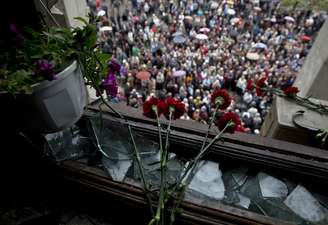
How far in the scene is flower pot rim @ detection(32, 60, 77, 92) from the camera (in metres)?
0.88

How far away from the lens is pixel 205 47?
920 cm

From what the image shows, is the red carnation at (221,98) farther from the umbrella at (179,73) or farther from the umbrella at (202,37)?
the umbrella at (202,37)

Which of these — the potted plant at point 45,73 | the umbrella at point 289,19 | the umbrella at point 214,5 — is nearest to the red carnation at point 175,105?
the potted plant at point 45,73

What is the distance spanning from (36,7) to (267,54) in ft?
29.1

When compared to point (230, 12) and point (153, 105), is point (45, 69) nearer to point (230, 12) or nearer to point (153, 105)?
point (153, 105)

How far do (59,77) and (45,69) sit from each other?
86mm

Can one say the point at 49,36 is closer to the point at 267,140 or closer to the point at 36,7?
the point at 36,7

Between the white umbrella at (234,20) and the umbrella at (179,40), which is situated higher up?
the white umbrella at (234,20)

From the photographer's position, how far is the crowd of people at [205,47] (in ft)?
25.1

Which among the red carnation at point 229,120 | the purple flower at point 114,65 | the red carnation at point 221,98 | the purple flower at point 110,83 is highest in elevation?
the purple flower at point 114,65

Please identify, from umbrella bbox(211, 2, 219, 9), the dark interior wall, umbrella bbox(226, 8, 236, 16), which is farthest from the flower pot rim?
umbrella bbox(211, 2, 219, 9)

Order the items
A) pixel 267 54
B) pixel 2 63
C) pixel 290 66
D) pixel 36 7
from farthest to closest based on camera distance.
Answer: pixel 267 54
pixel 290 66
pixel 36 7
pixel 2 63

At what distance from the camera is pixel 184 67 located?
331 inches

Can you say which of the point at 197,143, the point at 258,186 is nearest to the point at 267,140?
the point at 258,186
